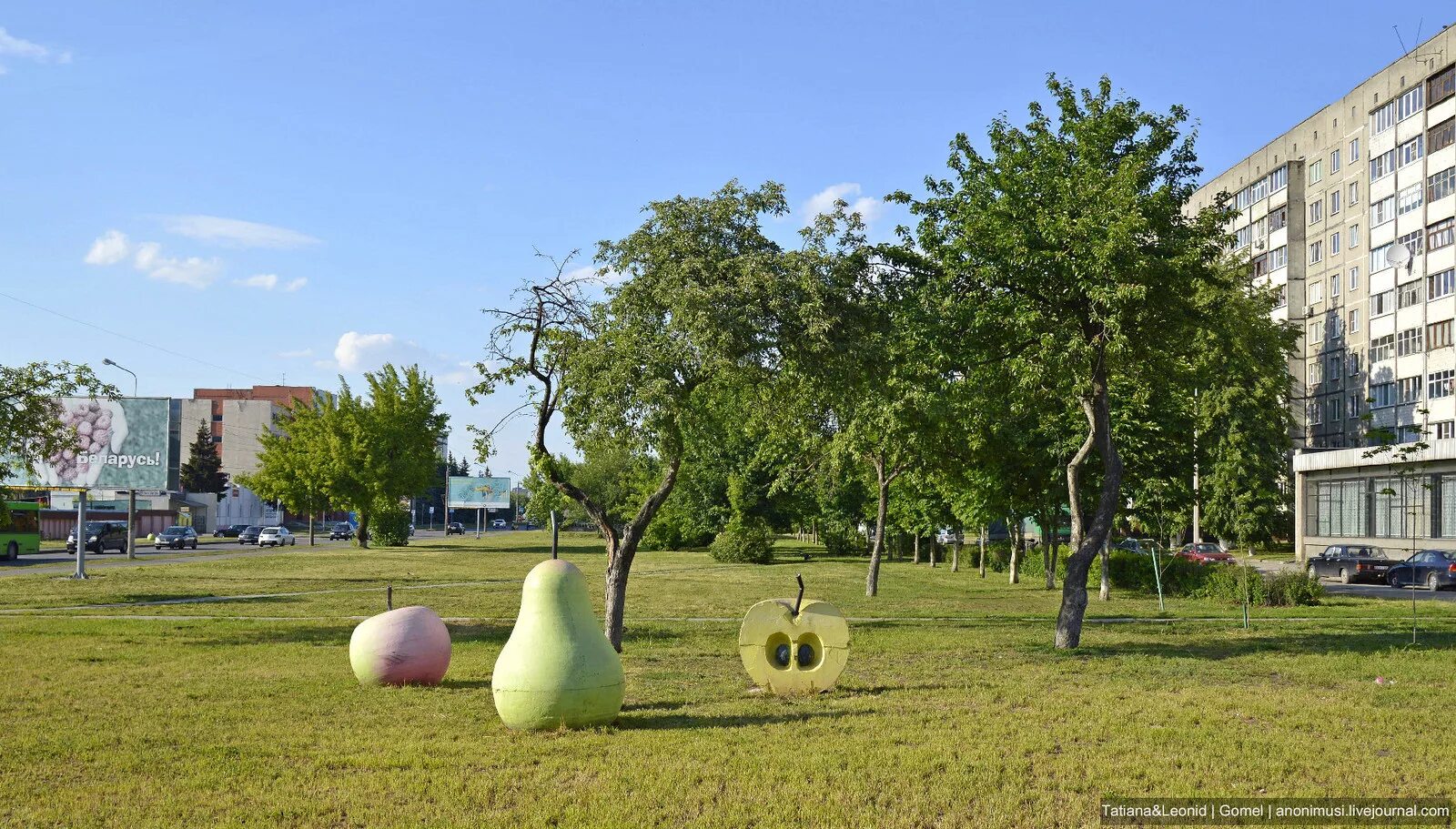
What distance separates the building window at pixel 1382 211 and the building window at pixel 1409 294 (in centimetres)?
394

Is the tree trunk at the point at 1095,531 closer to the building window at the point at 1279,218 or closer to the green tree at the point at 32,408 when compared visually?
the green tree at the point at 32,408

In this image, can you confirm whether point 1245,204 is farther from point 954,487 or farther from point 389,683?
point 389,683

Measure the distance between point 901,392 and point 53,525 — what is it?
84840 mm

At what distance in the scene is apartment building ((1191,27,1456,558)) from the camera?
5338 cm

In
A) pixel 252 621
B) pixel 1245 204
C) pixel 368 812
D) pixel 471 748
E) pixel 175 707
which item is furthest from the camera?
pixel 1245 204

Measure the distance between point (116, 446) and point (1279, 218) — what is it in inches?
2853

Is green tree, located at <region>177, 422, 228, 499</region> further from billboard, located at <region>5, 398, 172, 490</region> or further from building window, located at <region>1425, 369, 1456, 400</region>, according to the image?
building window, located at <region>1425, 369, 1456, 400</region>

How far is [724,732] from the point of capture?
35.4ft

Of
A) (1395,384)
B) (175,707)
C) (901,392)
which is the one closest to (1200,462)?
(901,392)

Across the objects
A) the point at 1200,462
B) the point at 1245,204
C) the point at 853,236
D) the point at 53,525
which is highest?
the point at 1245,204

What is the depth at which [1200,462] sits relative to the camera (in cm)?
3256

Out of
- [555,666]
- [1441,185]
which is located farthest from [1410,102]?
[555,666]

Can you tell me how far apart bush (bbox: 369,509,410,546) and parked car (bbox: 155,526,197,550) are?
11335 mm

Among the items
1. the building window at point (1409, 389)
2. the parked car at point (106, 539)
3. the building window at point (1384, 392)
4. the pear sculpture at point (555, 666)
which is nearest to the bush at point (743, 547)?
the parked car at point (106, 539)
